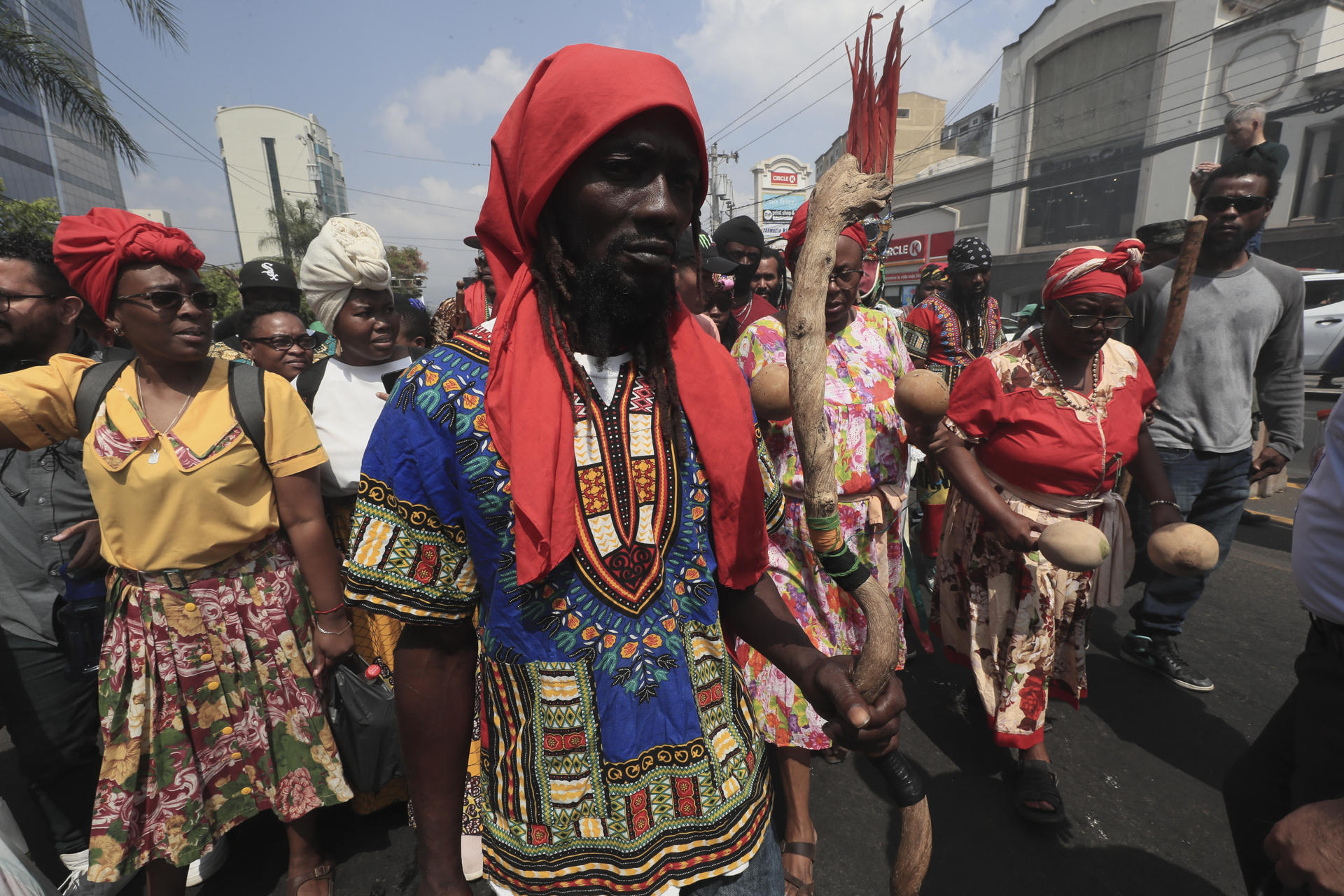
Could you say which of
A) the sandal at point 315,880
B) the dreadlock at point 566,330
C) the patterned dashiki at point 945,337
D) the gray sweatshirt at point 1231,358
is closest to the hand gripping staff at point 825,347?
the dreadlock at point 566,330

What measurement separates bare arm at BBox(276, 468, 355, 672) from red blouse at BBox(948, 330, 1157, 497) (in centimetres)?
246

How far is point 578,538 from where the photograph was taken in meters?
1.10

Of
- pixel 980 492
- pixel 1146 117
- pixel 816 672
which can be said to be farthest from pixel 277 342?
pixel 1146 117

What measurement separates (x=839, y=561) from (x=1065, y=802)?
7.58ft

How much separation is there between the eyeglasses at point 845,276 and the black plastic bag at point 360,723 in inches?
90.1

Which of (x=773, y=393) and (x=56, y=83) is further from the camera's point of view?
(x=56, y=83)

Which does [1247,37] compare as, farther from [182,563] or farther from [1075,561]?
[182,563]

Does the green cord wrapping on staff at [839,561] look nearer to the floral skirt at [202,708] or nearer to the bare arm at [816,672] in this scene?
the bare arm at [816,672]

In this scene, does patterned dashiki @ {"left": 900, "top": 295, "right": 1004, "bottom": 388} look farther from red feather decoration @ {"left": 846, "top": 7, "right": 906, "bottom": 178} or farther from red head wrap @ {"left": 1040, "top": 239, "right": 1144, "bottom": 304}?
red feather decoration @ {"left": 846, "top": 7, "right": 906, "bottom": 178}

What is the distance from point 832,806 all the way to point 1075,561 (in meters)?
1.48

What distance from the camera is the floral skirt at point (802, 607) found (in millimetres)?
2506

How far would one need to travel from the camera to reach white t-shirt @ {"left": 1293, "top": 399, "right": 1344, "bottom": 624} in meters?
1.35

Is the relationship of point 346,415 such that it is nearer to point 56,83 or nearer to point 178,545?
point 178,545

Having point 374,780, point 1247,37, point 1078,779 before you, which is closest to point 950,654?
point 1078,779
